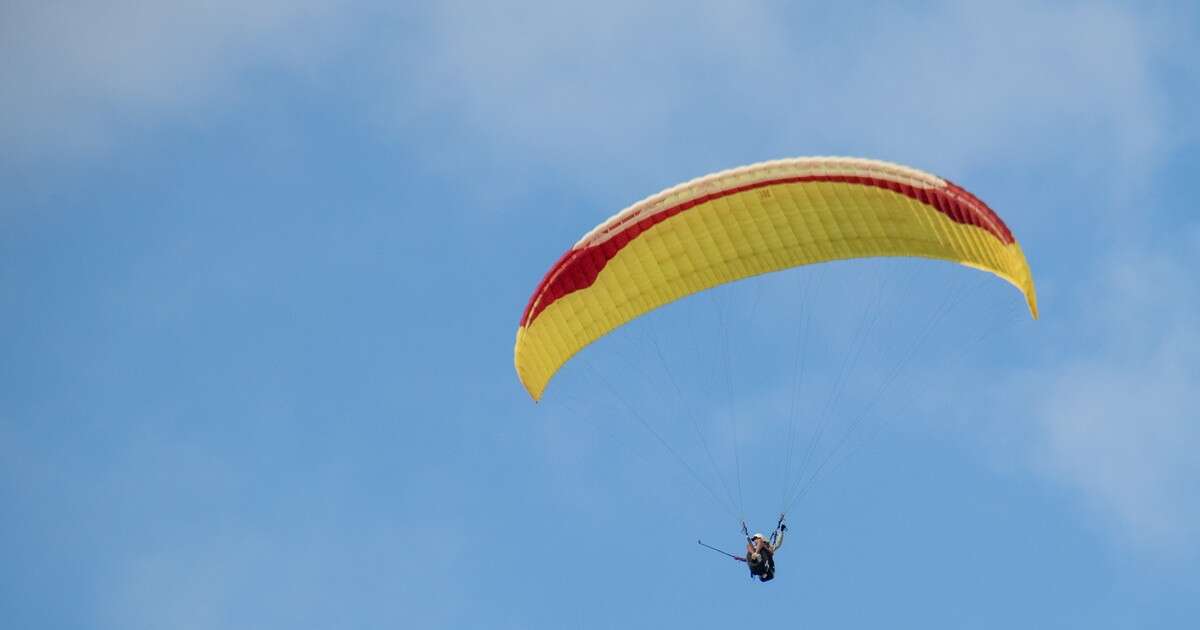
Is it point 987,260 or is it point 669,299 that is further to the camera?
point 669,299

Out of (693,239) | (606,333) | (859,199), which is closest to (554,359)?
(606,333)

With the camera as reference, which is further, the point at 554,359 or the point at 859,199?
the point at 554,359

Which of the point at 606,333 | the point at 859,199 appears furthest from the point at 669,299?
the point at 859,199

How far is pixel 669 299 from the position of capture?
3544cm

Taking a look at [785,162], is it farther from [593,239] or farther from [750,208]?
[593,239]

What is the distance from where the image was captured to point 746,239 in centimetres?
3472

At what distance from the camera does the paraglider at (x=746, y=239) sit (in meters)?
33.0

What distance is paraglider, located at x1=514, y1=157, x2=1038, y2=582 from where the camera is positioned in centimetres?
3300

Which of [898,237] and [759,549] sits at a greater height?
[898,237]

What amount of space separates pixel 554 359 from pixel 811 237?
15.4 ft

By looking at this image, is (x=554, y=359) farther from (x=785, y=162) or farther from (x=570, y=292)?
(x=785, y=162)

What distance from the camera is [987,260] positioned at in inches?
1282

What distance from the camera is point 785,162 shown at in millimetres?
33469

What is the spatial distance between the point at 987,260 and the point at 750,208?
3.84 meters
